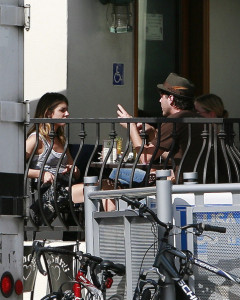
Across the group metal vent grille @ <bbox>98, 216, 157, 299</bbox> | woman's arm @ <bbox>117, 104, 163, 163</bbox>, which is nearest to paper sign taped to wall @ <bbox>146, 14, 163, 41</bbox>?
woman's arm @ <bbox>117, 104, 163, 163</bbox>

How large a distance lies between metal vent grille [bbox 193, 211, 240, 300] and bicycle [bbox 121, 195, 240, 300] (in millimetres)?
89

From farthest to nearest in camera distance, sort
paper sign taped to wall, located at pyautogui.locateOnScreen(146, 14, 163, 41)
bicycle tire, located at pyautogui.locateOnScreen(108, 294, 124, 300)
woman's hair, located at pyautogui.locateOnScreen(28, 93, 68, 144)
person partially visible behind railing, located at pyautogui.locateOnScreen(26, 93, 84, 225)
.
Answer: paper sign taped to wall, located at pyautogui.locateOnScreen(146, 14, 163, 41) < woman's hair, located at pyautogui.locateOnScreen(28, 93, 68, 144) < person partially visible behind railing, located at pyautogui.locateOnScreen(26, 93, 84, 225) < bicycle tire, located at pyautogui.locateOnScreen(108, 294, 124, 300)

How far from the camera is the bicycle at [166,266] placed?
5.89 metres

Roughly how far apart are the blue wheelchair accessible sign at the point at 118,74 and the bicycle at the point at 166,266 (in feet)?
17.7

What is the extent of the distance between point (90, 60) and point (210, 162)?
2.63m

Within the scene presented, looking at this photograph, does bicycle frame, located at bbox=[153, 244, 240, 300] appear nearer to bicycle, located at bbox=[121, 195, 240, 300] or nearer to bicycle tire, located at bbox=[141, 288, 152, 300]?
bicycle, located at bbox=[121, 195, 240, 300]

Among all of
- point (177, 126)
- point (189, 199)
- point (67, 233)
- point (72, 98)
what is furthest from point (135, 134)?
point (189, 199)

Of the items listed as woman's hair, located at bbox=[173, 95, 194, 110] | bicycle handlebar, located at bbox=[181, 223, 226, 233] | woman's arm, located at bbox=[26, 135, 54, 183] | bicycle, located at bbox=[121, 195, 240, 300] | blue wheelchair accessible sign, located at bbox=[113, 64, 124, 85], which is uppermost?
blue wheelchair accessible sign, located at bbox=[113, 64, 124, 85]

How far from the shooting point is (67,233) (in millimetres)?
9617

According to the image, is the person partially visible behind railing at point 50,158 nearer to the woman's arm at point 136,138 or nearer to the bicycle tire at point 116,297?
the woman's arm at point 136,138

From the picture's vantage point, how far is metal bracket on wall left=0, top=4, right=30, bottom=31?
5752 millimetres

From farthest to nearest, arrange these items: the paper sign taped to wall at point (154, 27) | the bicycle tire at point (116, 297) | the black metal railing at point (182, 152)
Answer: the paper sign taped to wall at point (154, 27) < the black metal railing at point (182, 152) < the bicycle tire at point (116, 297)

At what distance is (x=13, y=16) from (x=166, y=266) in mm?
1655

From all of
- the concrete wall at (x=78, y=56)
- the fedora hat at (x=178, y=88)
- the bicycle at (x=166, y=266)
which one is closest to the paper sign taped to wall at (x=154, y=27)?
the concrete wall at (x=78, y=56)
